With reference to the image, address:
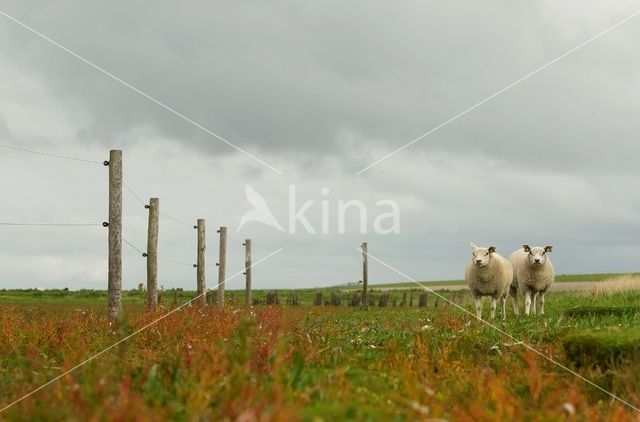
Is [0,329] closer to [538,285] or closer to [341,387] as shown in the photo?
[341,387]

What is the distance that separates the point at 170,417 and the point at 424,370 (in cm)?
490

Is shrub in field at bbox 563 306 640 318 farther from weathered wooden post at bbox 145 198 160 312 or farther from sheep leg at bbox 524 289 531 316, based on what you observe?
weathered wooden post at bbox 145 198 160 312

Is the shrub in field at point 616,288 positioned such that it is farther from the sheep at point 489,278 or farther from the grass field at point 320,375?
the grass field at point 320,375

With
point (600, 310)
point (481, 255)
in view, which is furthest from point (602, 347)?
point (600, 310)

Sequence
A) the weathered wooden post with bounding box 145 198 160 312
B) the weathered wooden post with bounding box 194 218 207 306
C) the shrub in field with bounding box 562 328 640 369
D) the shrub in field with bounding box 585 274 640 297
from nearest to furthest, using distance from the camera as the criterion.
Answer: the shrub in field with bounding box 562 328 640 369 → the weathered wooden post with bounding box 145 198 160 312 → the shrub in field with bounding box 585 274 640 297 → the weathered wooden post with bounding box 194 218 207 306

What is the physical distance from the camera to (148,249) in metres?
23.0

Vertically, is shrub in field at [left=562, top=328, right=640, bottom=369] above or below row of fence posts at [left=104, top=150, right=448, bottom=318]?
below

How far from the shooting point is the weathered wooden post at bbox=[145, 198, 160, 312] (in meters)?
22.7

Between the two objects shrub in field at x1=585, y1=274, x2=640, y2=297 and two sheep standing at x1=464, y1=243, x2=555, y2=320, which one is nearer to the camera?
two sheep standing at x1=464, y1=243, x2=555, y2=320

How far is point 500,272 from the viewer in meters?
19.8

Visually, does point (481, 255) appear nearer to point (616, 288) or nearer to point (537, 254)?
point (537, 254)

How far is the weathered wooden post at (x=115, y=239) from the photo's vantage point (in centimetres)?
1888

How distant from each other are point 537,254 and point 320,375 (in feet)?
43.9

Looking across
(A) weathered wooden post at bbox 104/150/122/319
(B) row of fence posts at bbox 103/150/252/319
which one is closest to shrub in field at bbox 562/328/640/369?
(B) row of fence posts at bbox 103/150/252/319
